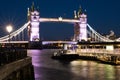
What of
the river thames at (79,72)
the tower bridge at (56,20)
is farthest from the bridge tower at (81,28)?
the river thames at (79,72)

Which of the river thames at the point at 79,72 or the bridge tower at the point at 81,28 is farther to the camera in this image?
the bridge tower at the point at 81,28

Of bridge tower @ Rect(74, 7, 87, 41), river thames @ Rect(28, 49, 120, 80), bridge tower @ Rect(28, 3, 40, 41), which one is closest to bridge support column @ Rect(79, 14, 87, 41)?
bridge tower @ Rect(74, 7, 87, 41)

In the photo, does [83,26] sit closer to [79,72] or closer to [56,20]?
[56,20]

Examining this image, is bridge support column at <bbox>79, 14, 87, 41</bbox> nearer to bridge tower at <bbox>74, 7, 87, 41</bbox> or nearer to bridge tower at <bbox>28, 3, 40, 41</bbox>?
bridge tower at <bbox>74, 7, 87, 41</bbox>

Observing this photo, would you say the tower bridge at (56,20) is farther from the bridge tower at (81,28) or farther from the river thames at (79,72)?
the river thames at (79,72)

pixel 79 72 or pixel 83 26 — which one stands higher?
pixel 83 26

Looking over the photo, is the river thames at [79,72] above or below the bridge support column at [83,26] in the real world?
below

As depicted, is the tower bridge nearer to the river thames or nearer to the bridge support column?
the bridge support column

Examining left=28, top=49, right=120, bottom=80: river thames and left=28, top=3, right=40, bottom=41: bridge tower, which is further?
left=28, top=3, right=40, bottom=41: bridge tower

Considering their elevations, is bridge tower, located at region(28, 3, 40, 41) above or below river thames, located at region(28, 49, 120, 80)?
above

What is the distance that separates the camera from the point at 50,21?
149 metres

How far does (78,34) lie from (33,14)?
2250cm

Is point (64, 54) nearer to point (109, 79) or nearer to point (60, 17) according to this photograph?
point (109, 79)

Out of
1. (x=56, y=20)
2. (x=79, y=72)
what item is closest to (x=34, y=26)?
(x=56, y=20)
